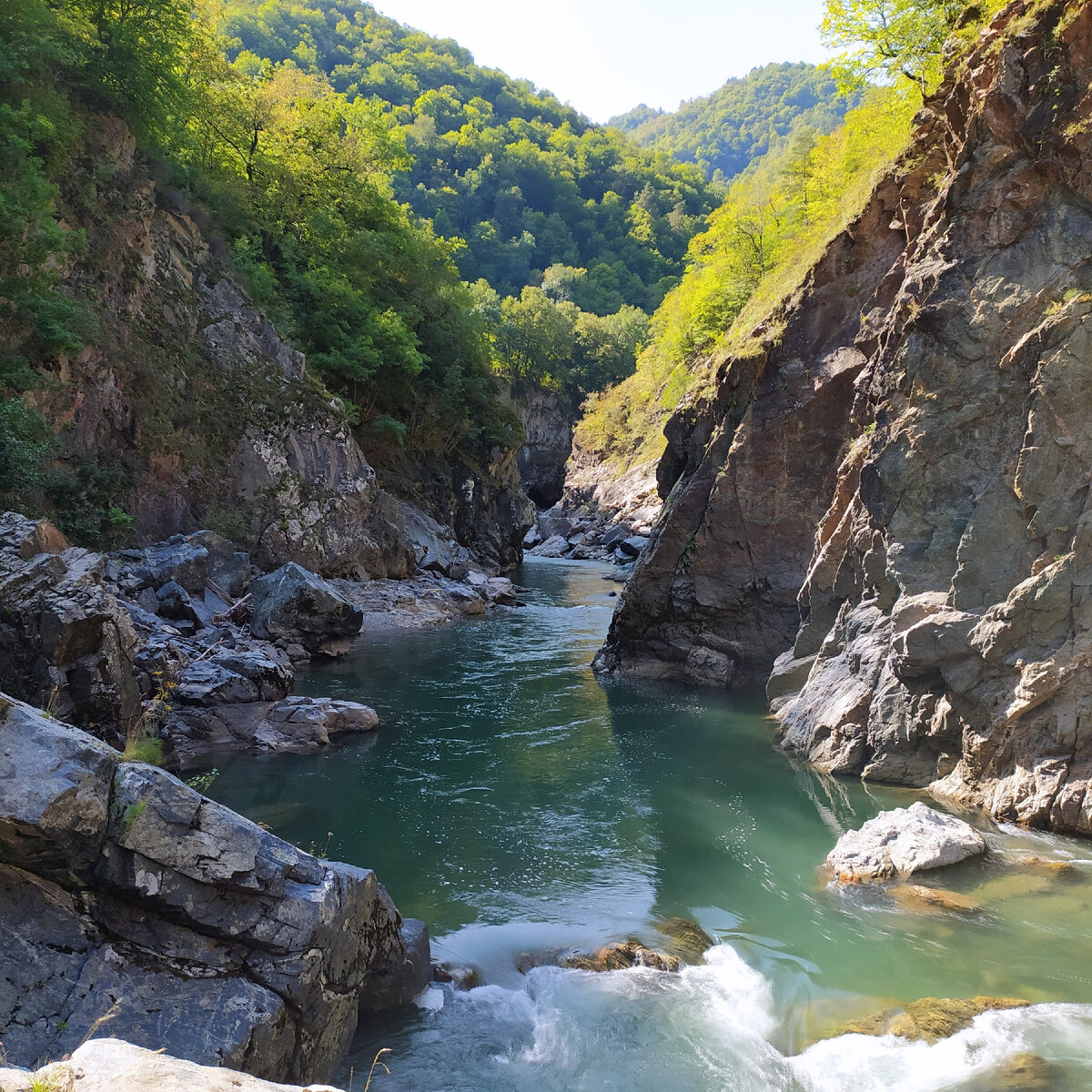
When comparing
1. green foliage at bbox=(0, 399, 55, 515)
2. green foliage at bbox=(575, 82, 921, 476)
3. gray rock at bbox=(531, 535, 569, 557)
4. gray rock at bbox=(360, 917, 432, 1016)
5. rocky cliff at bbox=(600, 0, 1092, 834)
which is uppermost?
green foliage at bbox=(575, 82, 921, 476)

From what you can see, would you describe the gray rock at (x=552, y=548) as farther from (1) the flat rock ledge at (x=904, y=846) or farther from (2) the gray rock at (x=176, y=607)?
(1) the flat rock ledge at (x=904, y=846)

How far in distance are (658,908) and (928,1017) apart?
3.10 meters

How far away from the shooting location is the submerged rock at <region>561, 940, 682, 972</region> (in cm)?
786

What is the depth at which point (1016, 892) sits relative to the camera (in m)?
8.73

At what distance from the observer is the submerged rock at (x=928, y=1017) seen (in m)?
6.60

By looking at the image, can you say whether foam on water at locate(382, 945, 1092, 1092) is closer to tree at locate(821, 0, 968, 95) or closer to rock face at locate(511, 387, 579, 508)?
tree at locate(821, 0, 968, 95)

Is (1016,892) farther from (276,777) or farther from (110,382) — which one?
(110,382)

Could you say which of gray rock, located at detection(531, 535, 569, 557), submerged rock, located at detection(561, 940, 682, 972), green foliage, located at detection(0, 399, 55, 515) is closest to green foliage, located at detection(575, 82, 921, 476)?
gray rock, located at detection(531, 535, 569, 557)

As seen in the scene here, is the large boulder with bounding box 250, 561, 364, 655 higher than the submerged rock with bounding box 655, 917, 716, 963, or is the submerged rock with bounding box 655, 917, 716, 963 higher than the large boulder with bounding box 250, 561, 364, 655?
the submerged rock with bounding box 655, 917, 716, 963

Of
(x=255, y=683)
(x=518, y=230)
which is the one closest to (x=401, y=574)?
(x=255, y=683)

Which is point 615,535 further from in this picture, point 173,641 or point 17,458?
point 17,458

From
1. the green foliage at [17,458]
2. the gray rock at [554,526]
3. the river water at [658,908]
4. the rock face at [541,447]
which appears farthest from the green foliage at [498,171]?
the river water at [658,908]

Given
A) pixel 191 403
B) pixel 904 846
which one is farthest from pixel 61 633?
pixel 191 403

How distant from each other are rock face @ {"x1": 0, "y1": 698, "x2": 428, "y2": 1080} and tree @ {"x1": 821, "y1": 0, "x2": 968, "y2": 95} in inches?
655
